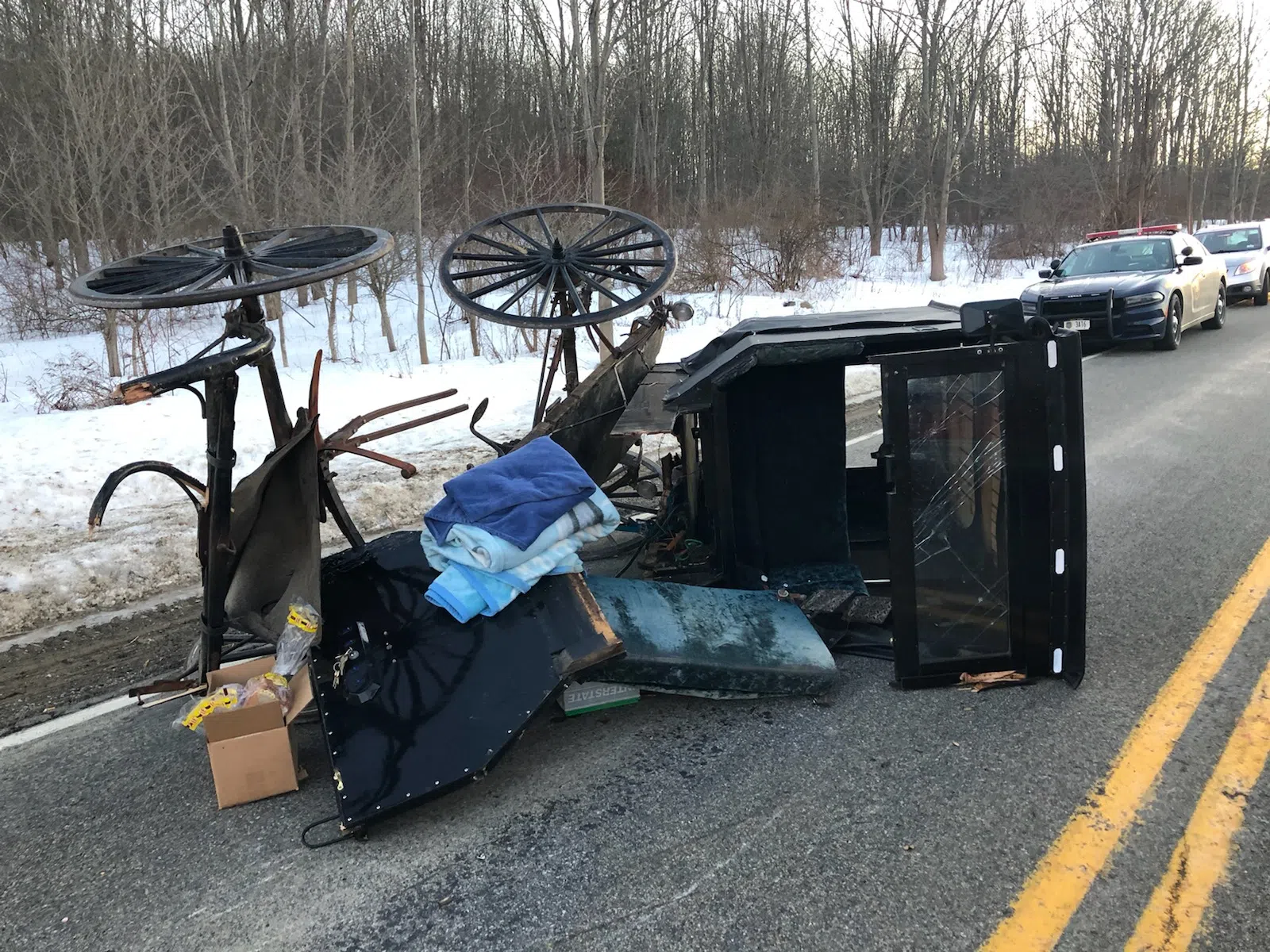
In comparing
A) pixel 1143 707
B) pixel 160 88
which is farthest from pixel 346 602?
pixel 160 88

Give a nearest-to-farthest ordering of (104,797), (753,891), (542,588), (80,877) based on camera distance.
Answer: (753,891) → (80,877) → (104,797) → (542,588)

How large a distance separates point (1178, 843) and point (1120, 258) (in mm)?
13713

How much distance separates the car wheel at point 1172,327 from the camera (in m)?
13.1

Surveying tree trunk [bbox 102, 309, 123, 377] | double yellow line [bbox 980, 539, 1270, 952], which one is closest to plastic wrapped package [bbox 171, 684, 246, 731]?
double yellow line [bbox 980, 539, 1270, 952]

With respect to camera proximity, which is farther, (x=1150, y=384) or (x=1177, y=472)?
(x=1150, y=384)

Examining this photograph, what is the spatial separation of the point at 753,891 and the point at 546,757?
44.6 inches

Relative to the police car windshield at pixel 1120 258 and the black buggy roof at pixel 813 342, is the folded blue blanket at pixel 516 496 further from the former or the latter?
the police car windshield at pixel 1120 258

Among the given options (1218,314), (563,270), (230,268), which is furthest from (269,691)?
(1218,314)

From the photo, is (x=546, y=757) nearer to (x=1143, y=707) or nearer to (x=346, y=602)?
(x=346, y=602)

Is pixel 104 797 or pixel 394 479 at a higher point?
pixel 394 479

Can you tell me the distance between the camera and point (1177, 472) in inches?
278

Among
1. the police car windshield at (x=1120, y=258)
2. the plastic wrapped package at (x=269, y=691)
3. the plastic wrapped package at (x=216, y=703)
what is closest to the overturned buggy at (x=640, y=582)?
the plastic wrapped package at (x=269, y=691)

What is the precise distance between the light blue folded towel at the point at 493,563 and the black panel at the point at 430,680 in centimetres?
6

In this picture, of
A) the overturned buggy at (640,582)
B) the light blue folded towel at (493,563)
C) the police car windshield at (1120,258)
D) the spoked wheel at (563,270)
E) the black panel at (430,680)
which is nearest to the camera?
the black panel at (430,680)
